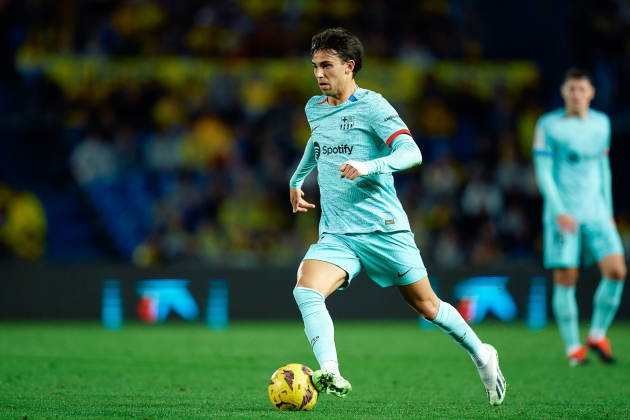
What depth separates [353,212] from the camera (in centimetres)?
481

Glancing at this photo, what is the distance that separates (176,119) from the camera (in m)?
14.7

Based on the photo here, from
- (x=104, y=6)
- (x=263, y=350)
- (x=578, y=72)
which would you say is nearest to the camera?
(x=578, y=72)

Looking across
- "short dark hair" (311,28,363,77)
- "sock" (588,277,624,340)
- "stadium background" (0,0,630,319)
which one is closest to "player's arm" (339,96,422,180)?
"short dark hair" (311,28,363,77)

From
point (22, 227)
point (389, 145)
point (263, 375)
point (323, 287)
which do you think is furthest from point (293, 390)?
point (22, 227)

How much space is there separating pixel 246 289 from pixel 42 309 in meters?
2.91

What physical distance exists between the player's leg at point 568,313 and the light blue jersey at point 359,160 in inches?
127

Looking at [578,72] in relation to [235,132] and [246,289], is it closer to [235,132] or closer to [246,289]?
[246,289]

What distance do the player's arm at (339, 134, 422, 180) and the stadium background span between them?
25.5 ft

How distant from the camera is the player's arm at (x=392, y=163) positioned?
4348 mm

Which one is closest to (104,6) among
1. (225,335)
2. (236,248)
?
(236,248)

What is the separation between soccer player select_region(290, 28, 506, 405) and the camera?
470 cm

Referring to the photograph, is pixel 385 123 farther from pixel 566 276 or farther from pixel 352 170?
pixel 566 276

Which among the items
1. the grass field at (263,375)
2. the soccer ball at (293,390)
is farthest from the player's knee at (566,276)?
the soccer ball at (293,390)

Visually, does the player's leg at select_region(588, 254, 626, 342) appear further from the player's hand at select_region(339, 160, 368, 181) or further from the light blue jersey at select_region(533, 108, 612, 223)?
the player's hand at select_region(339, 160, 368, 181)
